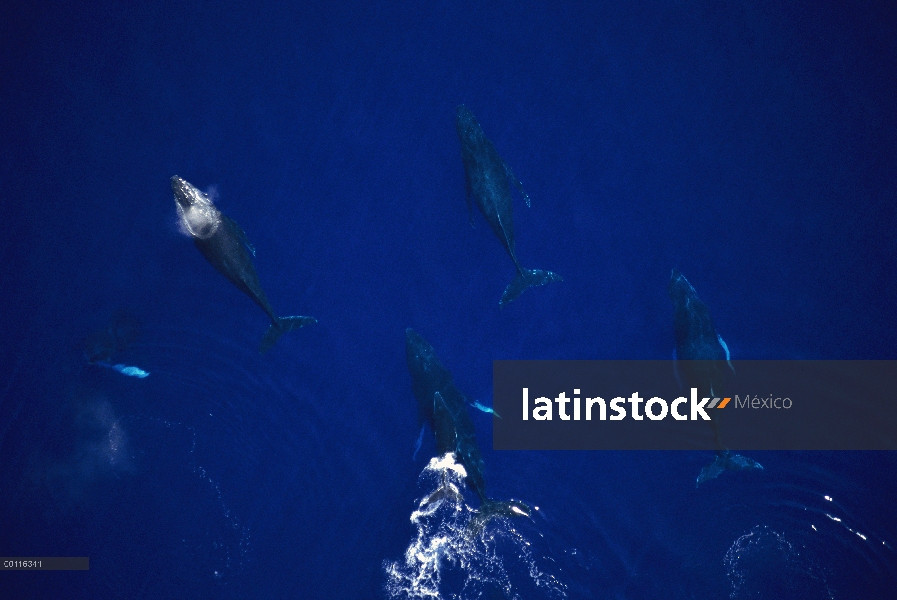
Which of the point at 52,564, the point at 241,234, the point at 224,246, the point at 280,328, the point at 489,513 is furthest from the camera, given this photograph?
the point at 241,234

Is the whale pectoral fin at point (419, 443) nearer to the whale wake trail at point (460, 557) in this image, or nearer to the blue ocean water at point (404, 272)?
the blue ocean water at point (404, 272)

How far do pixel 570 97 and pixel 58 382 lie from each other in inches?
390

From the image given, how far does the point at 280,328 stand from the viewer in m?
9.62

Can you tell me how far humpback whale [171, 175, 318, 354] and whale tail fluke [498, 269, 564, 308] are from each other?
10.4 feet

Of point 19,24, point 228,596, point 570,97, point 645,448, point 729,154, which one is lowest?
point 228,596

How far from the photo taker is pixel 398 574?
924 cm

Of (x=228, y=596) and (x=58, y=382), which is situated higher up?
(x=58, y=382)

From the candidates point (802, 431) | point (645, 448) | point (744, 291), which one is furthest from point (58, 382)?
point (802, 431)

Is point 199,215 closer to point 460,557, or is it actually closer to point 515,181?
point 515,181

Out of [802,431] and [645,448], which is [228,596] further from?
[802,431]

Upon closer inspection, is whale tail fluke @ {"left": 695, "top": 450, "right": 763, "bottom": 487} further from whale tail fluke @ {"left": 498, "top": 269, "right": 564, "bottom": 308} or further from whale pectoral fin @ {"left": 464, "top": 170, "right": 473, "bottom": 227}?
whale pectoral fin @ {"left": 464, "top": 170, "right": 473, "bottom": 227}

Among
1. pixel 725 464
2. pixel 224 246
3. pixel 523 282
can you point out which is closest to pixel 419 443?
pixel 523 282

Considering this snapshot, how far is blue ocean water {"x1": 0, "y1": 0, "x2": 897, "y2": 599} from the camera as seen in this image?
30.6 ft

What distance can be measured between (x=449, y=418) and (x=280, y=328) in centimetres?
309
